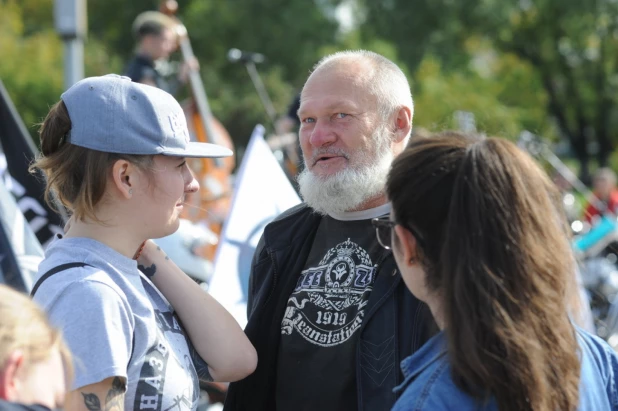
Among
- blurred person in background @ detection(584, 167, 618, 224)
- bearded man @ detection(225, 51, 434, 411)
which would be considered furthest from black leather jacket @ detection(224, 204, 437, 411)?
blurred person in background @ detection(584, 167, 618, 224)

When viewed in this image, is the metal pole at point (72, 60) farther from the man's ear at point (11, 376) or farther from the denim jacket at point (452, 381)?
the man's ear at point (11, 376)

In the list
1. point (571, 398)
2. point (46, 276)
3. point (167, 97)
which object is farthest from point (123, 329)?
point (571, 398)

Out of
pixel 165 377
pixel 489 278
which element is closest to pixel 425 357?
pixel 489 278

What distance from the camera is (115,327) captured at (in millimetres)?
1961

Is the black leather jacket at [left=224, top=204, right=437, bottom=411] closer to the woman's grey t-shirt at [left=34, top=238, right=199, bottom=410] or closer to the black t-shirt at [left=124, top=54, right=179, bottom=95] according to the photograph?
the woman's grey t-shirt at [left=34, top=238, right=199, bottom=410]

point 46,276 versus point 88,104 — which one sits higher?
point 88,104

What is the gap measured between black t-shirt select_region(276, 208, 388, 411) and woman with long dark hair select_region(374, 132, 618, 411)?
0.81m

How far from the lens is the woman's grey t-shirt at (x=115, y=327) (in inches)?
75.4

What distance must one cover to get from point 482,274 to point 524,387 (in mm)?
226

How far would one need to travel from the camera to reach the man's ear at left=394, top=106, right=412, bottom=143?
290 centimetres

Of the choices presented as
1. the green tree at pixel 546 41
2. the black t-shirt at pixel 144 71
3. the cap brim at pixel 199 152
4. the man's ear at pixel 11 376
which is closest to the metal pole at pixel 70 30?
the black t-shirt at pixel 144 71

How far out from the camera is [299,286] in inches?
108

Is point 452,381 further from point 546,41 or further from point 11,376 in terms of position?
point 546,41

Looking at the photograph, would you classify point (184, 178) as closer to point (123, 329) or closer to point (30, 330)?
point (123, 329)
